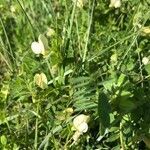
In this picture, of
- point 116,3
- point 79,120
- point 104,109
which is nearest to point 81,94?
point 79,120

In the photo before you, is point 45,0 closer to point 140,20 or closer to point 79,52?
point 79,52

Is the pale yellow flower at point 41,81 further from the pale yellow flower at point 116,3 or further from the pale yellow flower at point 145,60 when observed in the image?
the pale yellow flower at point 116,3

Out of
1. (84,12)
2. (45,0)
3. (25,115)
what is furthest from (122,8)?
(25,115)

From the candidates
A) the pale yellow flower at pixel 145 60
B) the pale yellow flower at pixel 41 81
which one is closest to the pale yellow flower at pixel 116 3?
the pale yellow flower at pixel 145 60

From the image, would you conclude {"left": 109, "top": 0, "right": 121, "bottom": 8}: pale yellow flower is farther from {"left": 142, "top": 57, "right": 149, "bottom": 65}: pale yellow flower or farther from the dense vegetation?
{"left": 142, "top": 57, "right": 149, "bottom": 65}: pale yellow flower

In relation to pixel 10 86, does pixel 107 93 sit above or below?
below

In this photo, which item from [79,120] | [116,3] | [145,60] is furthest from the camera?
[116,3]

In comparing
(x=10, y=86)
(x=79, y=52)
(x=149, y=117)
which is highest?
(x=79, y=52)

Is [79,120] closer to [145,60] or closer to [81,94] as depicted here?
[81,94]

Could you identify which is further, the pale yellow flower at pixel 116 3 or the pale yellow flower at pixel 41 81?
the pale yellow flower at pixel 116 3
